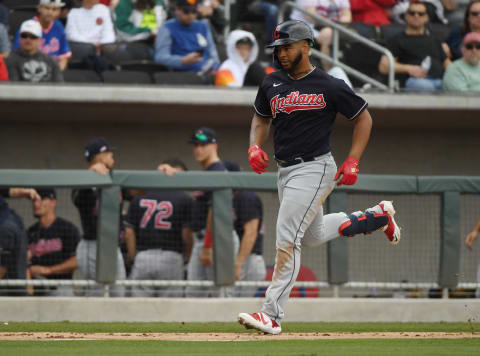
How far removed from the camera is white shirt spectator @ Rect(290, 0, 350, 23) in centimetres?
1245

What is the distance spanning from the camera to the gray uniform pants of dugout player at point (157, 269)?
28.1 feet

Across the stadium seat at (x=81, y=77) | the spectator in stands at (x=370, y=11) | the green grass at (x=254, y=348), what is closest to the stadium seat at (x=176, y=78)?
the stadium seat at (x=81, y=77)

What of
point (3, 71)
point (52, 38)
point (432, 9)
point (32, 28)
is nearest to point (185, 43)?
point (52, 38)

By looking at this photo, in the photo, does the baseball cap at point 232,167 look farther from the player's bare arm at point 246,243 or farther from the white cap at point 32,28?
the white cap at point 32,28

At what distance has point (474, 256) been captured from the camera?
356 inches

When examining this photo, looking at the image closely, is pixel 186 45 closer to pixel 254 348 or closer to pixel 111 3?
pixel 111 3

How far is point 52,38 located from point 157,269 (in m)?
3.94

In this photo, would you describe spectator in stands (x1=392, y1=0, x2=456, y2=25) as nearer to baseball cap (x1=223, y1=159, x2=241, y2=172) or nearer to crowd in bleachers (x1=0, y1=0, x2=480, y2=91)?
crowd in bleachers (x1=0, y1=0, x2=480, y2=91)

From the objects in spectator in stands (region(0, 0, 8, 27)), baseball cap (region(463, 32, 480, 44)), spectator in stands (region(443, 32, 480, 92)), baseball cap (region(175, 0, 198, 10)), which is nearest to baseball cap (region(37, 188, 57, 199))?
spectator in stands (region(0, 0, 8, 27))

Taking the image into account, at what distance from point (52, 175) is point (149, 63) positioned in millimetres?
3569

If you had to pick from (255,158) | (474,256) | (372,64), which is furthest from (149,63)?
(255,158)

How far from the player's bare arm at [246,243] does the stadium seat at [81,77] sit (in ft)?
10.7

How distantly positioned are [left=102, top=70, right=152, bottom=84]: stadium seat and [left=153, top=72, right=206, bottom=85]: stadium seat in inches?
5.9

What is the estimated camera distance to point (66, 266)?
8.45 m
